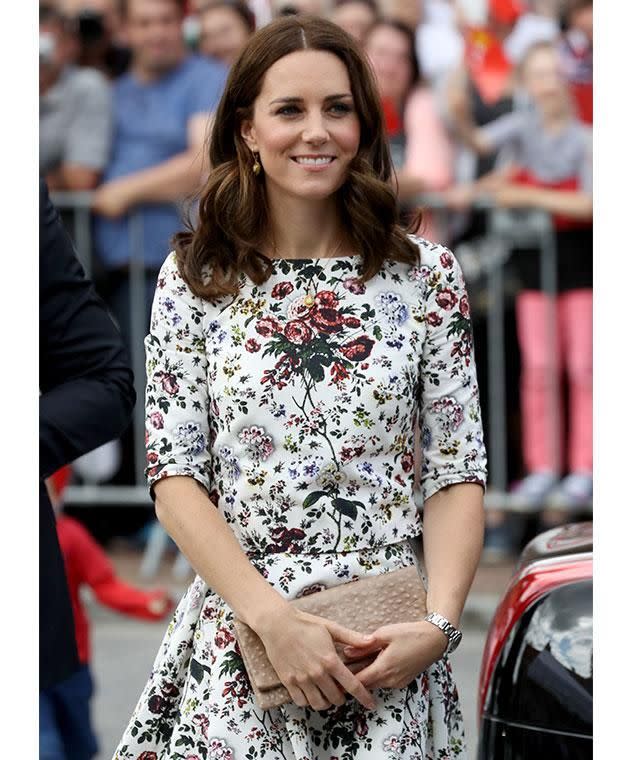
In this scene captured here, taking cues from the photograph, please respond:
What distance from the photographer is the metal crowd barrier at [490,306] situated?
6.95m

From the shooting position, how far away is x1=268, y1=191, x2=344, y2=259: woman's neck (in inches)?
108

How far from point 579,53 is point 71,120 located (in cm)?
222

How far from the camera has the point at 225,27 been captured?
707 cm

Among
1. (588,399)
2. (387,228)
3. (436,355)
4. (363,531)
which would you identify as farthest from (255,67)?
(588,399)

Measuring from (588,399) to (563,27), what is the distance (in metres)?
1.58

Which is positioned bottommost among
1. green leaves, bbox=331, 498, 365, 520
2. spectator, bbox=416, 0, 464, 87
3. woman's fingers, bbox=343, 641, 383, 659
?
woman's fingers, bbox=343, 641, 383, 659

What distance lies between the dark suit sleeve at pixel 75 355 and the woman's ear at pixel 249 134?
36 centimetres

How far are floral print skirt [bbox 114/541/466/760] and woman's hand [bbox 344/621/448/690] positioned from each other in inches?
2.6

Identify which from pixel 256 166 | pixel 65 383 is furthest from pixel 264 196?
pixel 65 383

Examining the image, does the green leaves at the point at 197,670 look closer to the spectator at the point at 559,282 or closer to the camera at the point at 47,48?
the spectator at the point at 559,282

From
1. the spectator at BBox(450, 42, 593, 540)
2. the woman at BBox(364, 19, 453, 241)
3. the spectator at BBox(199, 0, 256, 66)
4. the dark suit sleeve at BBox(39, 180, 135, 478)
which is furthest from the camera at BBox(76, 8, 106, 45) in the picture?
the dark suit sleeve at BBox(39, 180, 135, 478)

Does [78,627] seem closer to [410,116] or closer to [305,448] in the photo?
[305,448]

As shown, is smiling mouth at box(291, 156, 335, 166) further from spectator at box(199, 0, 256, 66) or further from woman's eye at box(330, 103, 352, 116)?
spectator at box(199, 0, 256, 66)
